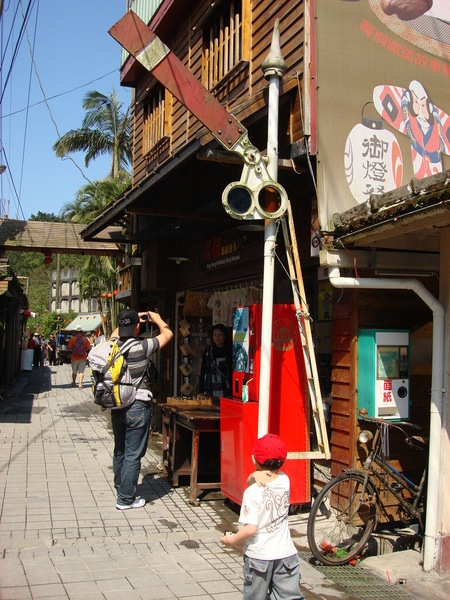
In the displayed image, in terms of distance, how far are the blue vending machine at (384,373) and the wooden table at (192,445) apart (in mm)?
1789

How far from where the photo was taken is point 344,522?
5547 mm

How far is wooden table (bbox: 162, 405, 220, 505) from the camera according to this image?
6.96 meters

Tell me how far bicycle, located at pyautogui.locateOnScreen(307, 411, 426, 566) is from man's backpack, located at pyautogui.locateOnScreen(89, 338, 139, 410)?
2254 mm

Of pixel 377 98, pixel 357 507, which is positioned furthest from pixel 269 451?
pixel 377 98

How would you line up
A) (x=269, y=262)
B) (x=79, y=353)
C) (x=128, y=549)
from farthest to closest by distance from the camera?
1. (x=79, y=353)
2. (x=269, y=262)
3. (x=128, y=549)

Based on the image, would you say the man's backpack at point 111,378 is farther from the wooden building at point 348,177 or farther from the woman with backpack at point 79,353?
the woman with backpack at point 79,353

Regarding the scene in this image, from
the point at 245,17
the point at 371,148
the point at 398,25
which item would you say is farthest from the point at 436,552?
the point at 245,17

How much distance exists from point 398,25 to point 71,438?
8124mm

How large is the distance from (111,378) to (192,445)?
1.34 meters

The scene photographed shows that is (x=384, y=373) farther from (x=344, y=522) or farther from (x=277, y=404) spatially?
(x=344, y=522)

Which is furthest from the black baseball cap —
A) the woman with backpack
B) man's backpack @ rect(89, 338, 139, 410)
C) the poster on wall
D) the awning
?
the awning

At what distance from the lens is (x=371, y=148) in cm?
684

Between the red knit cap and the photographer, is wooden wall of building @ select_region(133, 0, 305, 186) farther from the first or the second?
the red knit cap

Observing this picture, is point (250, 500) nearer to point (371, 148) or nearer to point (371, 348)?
point (371, 348)
